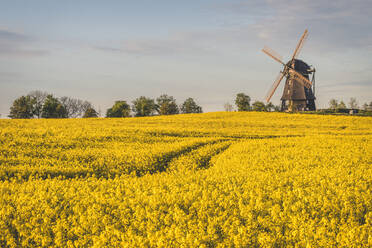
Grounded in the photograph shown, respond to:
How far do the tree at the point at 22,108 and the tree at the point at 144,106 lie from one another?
124 ft

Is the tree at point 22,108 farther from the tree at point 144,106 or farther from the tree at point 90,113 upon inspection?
the tree at point 144,106

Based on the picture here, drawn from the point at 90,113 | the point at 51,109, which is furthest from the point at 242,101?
the point at 51,109

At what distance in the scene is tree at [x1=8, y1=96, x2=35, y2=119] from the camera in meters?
97.1

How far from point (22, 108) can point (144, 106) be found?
41.8 metres

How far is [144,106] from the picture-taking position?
10944 cm

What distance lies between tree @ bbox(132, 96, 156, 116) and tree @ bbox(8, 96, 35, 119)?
37.8 meters

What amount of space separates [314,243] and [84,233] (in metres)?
4.95

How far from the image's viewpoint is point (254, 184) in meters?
9.14

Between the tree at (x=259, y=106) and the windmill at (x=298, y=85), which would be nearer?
the windmill at (x=298, y=85)

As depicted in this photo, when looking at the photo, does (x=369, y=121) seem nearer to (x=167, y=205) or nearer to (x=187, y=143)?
(x=187, y=143)

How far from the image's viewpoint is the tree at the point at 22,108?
97125mm

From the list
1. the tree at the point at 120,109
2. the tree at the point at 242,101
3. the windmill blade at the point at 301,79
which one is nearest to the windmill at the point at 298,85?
the windmill blade at the point at 301,79

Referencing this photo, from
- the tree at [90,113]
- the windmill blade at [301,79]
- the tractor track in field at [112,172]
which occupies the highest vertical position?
the windmill blade at [301,79]

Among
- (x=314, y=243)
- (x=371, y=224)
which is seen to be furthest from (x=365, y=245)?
(x=371, y=224)
